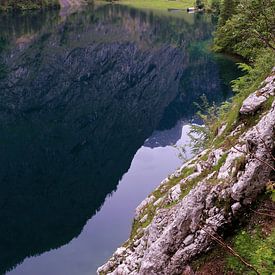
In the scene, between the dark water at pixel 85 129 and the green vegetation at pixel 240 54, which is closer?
the green vegetation at pixel 240 54

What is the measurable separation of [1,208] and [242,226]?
110ft

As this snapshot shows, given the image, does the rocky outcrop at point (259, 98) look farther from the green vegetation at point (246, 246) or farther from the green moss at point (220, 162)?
the green vegetation at point (246, 246)

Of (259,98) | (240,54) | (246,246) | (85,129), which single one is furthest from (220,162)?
(240,54)

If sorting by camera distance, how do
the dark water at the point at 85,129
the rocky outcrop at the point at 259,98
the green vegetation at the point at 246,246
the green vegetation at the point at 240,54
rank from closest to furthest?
the green vegetation at the point at 246,246, the rocky outcrop at the point at 259,98, the green vegetation at the point at 240,54, the dark water at the point at 85,129

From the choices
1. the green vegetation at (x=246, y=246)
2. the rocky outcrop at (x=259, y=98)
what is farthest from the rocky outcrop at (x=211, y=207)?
the rocky outcrop at (x=259, y=98)

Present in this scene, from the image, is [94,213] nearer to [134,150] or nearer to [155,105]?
[134,150]

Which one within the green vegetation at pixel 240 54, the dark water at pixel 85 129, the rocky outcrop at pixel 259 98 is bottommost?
the dark water at pixel 85 129

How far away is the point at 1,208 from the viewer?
43500mm

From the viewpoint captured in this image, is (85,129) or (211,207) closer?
(211,207)

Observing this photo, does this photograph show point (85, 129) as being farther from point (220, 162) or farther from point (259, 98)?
point (220, 162)

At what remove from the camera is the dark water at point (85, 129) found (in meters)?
38.6

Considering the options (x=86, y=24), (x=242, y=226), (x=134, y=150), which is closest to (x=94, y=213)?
(x=134, y=150)

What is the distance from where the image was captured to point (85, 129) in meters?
75.6

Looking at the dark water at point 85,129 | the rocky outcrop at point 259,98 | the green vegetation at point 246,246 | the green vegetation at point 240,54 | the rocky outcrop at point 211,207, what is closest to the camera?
the green vegetation at point 246,246
